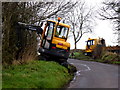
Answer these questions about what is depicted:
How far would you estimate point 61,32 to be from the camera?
19.2m

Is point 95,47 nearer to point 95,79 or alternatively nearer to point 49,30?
point 49,30

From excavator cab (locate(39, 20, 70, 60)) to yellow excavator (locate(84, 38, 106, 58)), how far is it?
54.4ft

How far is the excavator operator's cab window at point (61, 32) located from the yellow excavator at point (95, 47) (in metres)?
16.0

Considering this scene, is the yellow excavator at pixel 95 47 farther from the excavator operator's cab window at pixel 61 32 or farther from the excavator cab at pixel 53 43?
the excavator cab at pixel 53 43

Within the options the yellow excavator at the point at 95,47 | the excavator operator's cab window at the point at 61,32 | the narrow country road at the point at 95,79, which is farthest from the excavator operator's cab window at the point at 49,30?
the yellow excavator at the point at 95,47

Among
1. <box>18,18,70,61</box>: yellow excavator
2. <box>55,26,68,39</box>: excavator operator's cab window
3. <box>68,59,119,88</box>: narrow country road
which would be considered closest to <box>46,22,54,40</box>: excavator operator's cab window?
<box>18,18,70,61</box>: yellow excavator

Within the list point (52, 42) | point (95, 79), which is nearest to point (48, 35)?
point (52, 42)

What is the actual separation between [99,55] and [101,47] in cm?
124

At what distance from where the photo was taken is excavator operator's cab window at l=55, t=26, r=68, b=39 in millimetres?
18781

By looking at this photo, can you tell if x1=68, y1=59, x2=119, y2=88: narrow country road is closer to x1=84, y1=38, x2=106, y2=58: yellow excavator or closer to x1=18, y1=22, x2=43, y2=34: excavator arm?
x1=18, y1=22, x2=43, y2=34: excavator arm

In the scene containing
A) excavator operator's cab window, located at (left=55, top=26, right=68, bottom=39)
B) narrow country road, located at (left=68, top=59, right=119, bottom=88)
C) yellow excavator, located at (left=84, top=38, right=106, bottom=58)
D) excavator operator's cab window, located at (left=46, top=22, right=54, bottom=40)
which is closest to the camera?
narrow country road, located at (left=68, top=59, right=119, bottom=88)

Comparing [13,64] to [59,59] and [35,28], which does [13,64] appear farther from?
[59,59]

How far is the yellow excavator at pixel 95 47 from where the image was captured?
114ft

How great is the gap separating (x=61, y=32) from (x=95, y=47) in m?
17.0
